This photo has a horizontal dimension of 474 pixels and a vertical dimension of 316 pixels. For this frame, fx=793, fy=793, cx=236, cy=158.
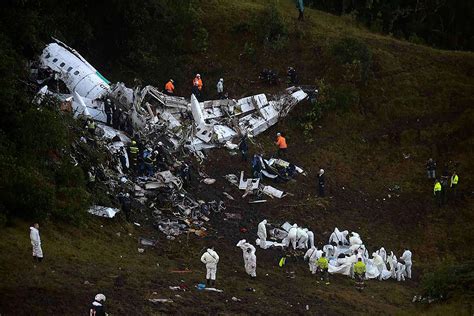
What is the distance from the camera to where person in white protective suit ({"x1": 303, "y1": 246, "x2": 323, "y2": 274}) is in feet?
103

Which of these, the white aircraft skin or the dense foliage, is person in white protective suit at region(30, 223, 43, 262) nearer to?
the white aircraft skin

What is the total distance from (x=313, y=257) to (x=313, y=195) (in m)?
7.87

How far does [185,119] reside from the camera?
41.4 metres

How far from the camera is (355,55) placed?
155 feet

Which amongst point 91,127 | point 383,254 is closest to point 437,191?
point 383,254

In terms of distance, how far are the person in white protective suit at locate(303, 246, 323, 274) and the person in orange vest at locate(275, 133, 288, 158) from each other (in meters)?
10.3

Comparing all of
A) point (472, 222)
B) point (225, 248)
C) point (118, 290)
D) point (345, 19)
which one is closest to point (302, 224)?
point (225, 248)

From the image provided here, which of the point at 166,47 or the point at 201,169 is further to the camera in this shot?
the point at 166,47

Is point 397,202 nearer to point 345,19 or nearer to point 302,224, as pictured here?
point 302,224

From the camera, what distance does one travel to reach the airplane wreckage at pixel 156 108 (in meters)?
38.9

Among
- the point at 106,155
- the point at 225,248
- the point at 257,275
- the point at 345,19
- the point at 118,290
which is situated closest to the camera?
the point at 118,290

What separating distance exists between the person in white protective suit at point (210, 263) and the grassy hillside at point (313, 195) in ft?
2.28

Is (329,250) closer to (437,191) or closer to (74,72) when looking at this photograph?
(437,191)

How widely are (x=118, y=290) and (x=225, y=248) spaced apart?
7625 mm
